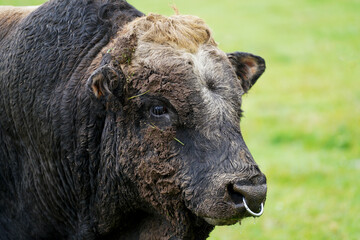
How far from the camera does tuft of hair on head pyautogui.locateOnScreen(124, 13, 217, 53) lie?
4789mm

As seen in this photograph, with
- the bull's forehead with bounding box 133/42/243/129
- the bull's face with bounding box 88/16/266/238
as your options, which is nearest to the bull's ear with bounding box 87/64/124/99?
the bull's face with bounding box 88/16/266/238

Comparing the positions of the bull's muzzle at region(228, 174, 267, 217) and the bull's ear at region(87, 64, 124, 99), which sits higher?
the bull's ear at region(87, 64, 124, 99)

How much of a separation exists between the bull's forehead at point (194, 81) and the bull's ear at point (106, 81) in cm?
16

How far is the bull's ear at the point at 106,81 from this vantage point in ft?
15.3

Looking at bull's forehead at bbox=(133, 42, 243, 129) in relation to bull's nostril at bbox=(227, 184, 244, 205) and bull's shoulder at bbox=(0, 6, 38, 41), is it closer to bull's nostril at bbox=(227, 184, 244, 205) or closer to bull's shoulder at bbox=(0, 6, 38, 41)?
bull's nostril at bbox=(227, 184, 244, 205)

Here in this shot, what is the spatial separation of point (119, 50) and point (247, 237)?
523cm

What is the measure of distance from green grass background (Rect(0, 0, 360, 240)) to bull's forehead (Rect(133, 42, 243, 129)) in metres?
1.11

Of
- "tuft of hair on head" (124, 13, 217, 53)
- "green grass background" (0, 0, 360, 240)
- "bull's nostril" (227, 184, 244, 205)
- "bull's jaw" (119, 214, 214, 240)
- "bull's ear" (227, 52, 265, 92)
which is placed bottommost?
"green grass background" (0, 0, 360, 240)

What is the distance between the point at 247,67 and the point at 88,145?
63.2 inches

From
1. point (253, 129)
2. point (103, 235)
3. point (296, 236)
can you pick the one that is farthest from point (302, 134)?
point (103, 235)

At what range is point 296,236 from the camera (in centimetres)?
917

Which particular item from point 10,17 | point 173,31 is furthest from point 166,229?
point 10,17

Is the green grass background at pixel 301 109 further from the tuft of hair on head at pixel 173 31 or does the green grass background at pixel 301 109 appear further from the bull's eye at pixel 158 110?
the tuft of hair on head at pixel 173 31

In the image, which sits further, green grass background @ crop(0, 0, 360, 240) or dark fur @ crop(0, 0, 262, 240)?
green grass background @ crop(0, 0, 360, 240)
